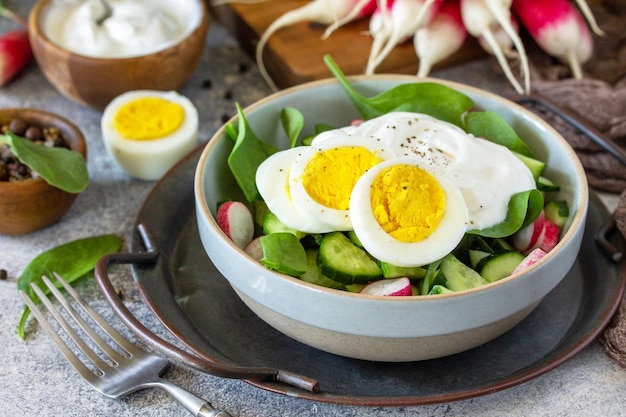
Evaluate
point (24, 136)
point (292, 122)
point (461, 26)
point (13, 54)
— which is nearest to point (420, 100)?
point (292, 122)

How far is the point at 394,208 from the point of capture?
1250mm

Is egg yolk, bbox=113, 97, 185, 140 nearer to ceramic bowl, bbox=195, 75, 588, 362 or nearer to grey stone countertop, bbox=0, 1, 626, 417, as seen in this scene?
grey stone countertop, bbox=0, 1, 626, 417

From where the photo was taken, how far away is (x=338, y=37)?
2188 mm

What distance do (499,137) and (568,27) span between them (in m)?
0.69

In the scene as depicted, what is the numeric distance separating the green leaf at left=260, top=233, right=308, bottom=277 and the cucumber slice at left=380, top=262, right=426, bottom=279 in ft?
0.42

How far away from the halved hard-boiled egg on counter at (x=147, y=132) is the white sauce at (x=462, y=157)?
516 millimetres

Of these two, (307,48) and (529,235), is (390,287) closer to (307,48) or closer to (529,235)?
(529,235)

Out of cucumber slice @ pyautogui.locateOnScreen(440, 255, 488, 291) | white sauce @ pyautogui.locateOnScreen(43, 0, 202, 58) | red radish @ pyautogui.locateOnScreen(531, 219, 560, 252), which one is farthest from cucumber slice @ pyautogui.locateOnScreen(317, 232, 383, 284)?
white sauce @ pyautogui.locateOnScreen(43, 0, 202, 58)

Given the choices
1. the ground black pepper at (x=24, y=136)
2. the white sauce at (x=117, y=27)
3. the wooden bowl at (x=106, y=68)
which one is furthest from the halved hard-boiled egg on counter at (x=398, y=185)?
the white sauce at (x=117, y=27)

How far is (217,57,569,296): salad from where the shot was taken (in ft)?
4.04

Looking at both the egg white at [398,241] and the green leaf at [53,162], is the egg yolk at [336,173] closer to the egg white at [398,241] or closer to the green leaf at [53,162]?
the egg white at [398,241]

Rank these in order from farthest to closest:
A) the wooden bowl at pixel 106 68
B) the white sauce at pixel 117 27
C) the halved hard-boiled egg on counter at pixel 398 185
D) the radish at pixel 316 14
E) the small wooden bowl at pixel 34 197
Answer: the radish at pixel 316 14, the white sauce at pixel 117 27, the wooden bowl at pixel 106 68, the small wooden bowl at pixel 34 197, the halved hard-boiled egg on counter at pixel 398 185

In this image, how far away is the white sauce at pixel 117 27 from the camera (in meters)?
2.00

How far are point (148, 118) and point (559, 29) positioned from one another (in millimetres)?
1095
